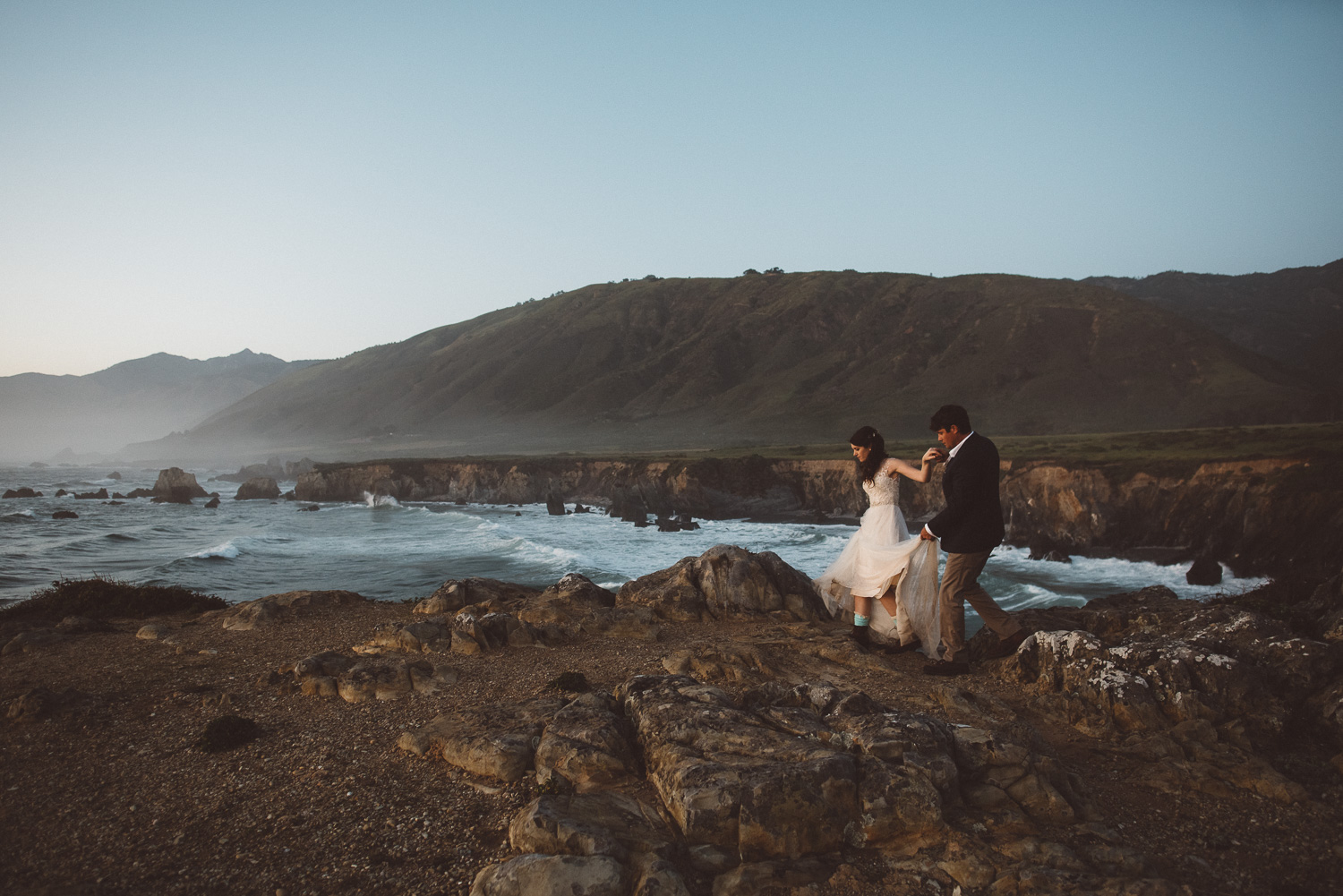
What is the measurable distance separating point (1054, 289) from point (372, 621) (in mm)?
162353

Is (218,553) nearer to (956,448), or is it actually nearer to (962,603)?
(962,603)

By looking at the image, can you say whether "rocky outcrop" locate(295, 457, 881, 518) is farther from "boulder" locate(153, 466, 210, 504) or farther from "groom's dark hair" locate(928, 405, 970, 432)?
"groom's dark hair" locate(928, 405, 970, 432)

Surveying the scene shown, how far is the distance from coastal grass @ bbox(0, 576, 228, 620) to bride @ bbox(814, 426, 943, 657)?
1473cm

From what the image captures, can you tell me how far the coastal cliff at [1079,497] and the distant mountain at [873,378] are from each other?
50.5 m

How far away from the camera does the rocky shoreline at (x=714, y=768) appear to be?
523 cm

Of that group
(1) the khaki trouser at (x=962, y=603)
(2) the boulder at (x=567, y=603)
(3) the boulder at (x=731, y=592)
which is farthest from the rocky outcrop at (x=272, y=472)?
(1) the khaki trouser at (x=962, y=603)

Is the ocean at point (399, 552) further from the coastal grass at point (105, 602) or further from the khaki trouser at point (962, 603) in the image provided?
the khaki trouser at point (962, 603)

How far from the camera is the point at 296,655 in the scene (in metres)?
11.6

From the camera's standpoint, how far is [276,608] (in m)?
14.3

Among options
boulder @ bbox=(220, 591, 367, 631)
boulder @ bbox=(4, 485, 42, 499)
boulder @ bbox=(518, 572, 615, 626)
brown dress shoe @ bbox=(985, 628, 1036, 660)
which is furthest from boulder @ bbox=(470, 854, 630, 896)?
boulder @ bbox=(4, 485, 42, 499)

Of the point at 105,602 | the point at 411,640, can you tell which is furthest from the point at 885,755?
the point at 105,602

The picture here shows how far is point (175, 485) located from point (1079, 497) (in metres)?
73.8

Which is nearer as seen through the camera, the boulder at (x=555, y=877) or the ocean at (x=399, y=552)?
the boulder at (x=555, y=877)

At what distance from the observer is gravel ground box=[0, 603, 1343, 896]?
210 inches
